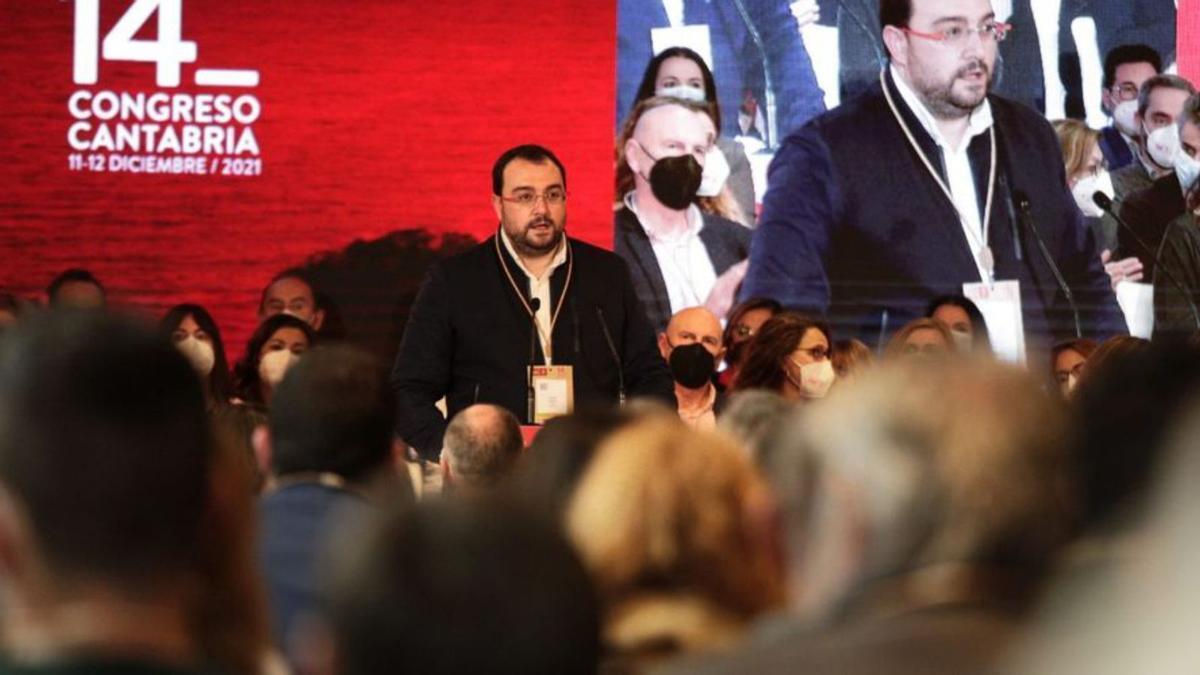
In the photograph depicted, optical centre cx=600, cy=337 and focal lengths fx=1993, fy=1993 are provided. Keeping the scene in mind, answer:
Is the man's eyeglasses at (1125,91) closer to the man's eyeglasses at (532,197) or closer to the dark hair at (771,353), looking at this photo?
the dark hair at (771,353)

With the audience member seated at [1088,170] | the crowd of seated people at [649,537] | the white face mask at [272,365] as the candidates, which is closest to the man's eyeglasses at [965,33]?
the audience member seated at [1088,170]

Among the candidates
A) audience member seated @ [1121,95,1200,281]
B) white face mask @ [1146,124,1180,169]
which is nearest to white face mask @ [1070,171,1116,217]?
audience member seated @ [1121,95,1200,281]

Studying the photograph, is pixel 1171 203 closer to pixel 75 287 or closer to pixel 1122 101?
pixel 1122 101

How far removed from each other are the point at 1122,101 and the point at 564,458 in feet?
21.6

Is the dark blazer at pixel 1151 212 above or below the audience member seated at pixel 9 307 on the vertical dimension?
above

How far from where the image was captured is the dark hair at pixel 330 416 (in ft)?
9.55

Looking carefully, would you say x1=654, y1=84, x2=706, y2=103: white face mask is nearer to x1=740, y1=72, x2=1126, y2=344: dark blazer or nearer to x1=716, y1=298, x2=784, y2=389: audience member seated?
x1=740, y1=72, x2=1126, y2=344: dark blazer

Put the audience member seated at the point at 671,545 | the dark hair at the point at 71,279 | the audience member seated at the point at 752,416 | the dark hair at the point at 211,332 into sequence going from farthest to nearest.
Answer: the dark hair at the point at 71,279 → the dark hair at the point at 211,332 → the audience member seated at the point at 752,416 → the audience member seated at the point at 671,545

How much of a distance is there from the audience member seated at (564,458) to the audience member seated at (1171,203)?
644 centimetres

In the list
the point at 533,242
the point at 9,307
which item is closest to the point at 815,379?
the point at 533,242

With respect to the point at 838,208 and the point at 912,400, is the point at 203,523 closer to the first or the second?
the point at 912,400

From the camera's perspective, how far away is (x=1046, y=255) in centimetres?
818

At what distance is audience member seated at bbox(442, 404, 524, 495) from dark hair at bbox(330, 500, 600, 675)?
280 centimetres

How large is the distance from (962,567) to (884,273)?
650cm
